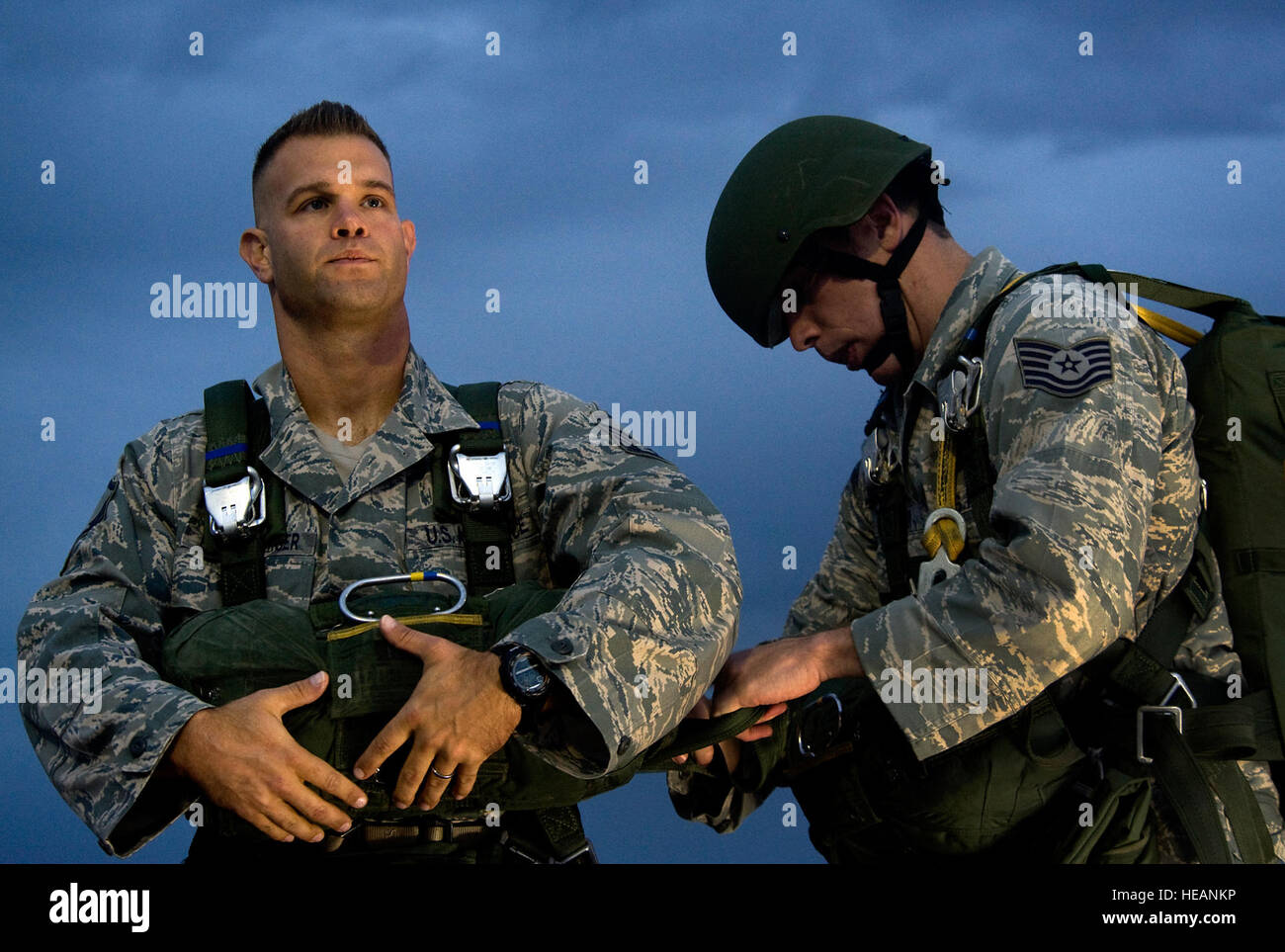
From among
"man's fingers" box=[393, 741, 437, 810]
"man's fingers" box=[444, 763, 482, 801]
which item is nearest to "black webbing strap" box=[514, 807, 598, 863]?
"man's fingers" box=[444, 763, 482, 801]

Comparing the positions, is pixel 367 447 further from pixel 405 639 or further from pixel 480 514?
pixel 405 639

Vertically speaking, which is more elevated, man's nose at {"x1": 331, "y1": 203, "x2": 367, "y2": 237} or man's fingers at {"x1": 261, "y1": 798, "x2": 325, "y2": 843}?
man's nose at {"x1": 331, "y1": 203, "x2": 367, "y2": 237}

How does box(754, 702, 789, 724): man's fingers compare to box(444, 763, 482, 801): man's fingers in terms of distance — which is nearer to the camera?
box(444, 763, 482, 801): man's fingers

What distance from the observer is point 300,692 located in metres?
4.04

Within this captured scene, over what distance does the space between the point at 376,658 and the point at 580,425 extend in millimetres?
1218

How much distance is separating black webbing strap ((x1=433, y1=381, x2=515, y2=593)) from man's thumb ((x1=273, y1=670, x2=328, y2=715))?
2.55 ft

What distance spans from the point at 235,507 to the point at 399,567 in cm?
61

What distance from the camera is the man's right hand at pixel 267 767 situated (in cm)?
395

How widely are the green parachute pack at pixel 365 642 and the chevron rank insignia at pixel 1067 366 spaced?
1550 mm

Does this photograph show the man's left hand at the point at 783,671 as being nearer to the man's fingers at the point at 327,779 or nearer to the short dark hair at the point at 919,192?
the man's fingers at the point at 327,779

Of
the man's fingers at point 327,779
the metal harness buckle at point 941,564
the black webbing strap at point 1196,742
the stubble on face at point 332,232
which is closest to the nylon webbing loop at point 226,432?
the stubble on face at point 332,232

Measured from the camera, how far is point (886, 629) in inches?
184

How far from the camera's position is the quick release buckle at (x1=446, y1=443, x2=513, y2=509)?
4.73m

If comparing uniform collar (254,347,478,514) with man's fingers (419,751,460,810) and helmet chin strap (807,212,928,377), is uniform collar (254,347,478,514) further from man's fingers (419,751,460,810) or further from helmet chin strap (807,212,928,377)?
helmet chin strap (807,212,928,377)
